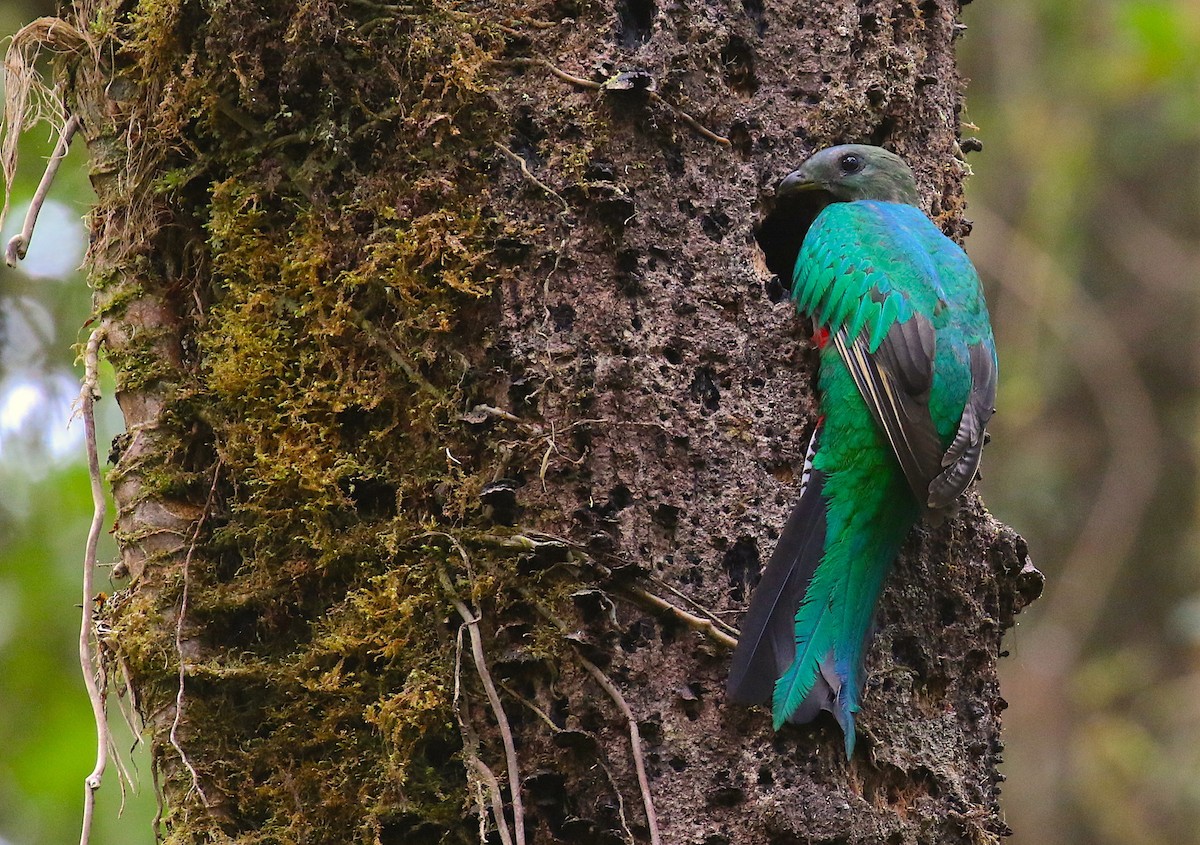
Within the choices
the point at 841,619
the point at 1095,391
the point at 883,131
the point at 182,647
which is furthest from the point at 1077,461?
the point at 182,647

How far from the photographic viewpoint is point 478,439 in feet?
9.87

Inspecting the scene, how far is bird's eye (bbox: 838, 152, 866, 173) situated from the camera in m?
3.46

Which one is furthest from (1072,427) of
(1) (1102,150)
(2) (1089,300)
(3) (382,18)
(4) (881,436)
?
(3) (382,18)

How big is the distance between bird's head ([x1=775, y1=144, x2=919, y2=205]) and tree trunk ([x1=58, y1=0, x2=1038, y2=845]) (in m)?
0.06

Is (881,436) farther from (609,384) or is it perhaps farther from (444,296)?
(444,296)

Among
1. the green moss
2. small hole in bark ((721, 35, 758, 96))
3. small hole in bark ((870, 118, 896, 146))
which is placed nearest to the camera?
the green moss

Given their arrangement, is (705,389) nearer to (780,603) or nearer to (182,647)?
(780,603)

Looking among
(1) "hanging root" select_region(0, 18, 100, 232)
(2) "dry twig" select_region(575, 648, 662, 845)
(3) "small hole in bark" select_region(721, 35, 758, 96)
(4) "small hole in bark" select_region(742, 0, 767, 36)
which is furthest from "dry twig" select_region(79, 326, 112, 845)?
(4) "small hole in bark" select_region(742, 0, 767, 36)

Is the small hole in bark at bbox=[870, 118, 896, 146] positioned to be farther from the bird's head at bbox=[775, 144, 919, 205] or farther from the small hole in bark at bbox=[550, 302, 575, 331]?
the small hole in bark at bbox=[550, 302, 575, 331]

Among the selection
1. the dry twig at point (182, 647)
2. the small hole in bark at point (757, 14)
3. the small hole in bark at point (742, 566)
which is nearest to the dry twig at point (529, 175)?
the small hole in bark at point (757, 14)

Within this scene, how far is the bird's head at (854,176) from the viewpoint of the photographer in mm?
3422

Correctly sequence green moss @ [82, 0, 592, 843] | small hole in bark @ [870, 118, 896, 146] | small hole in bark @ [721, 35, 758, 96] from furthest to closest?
1. small hole in bark @ [870, 118, 896, 146]
2. small hole in bark @ [721, 35, 758, 96]
3. green moss @ [82, 0, 592, 843]

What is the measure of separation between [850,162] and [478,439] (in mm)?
1278

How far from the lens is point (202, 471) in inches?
126
